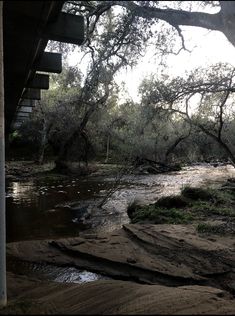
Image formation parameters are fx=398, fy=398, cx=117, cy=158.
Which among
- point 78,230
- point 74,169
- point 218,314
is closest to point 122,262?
point 218,314

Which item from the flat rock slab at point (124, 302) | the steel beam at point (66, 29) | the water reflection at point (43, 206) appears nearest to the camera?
the flat rock slab at point (124, 302)

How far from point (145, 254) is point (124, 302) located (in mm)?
3317

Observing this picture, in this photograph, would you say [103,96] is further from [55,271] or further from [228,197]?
[55,271]

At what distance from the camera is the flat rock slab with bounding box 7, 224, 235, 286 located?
654cm

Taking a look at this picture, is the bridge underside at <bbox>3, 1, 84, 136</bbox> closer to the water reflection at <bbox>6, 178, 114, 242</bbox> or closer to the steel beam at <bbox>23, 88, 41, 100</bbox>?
the steel beam at <bbox>23, 88, 41, 100</bbox>

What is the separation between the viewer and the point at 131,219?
1191cm

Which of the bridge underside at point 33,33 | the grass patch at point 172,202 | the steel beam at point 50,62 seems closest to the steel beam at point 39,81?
the bridge underside at point 33,33

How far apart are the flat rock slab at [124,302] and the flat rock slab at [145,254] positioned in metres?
1.47

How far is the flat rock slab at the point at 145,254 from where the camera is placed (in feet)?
21.4

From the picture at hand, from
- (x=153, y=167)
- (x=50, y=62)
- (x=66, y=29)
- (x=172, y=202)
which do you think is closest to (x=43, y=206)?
(x=172, y=202)

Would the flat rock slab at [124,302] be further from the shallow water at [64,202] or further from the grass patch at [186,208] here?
the grass patch at [186,208]

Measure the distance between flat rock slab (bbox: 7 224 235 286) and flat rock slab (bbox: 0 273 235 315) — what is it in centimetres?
147

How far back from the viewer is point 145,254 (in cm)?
742

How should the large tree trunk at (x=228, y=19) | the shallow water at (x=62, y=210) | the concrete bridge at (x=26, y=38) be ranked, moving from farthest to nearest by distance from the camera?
the shallow water at (x=62, y=210), the large tree trunk at (x=228, y=19), the concrete bridge at (x=26, y=38)
